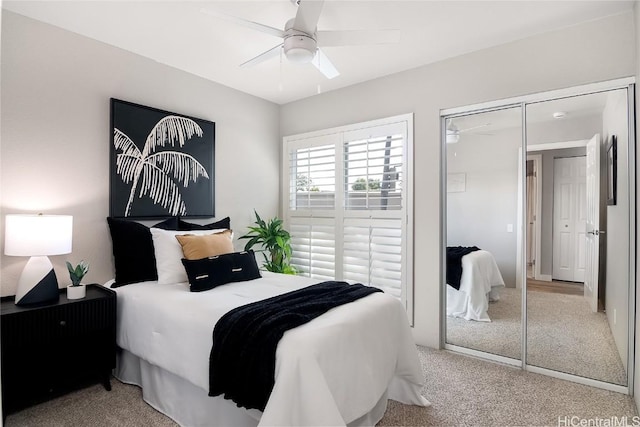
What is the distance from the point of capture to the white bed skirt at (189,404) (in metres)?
2.05

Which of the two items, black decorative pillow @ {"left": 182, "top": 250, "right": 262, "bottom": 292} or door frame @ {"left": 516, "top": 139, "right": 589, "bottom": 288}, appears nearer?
black decorative pillow @ {"left": 182, "top": 250, "right": 262, "bottom": 292}

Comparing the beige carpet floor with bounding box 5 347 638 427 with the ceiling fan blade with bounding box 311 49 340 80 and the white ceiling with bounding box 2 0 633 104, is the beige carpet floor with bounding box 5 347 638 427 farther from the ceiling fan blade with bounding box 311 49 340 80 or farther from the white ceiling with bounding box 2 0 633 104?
the white ceiling with bounding box 2 0 633 104

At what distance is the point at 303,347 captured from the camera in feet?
5.78

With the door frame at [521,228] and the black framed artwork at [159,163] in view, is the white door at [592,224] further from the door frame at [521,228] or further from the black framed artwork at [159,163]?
the black framed artwork at [159,163]

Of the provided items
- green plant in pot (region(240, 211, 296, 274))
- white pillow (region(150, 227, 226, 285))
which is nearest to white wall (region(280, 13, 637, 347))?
green plant in pot (region(240, 211, 296, 274))

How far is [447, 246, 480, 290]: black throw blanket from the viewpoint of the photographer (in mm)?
3395

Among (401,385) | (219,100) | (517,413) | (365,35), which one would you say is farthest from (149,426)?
(219,100)

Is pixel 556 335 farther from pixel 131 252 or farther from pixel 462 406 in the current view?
pixel 131 252

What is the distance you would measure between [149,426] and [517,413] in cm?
228

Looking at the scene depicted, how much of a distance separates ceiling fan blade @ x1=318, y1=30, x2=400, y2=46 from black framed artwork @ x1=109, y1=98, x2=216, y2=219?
179 cm

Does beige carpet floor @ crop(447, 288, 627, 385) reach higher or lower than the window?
lower

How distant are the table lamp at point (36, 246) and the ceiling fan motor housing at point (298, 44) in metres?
1.87

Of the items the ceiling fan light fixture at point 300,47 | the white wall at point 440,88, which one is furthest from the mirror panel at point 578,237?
the ceiling fan light fixture at point 300,47

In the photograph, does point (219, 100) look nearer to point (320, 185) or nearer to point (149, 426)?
point (320, 185)
